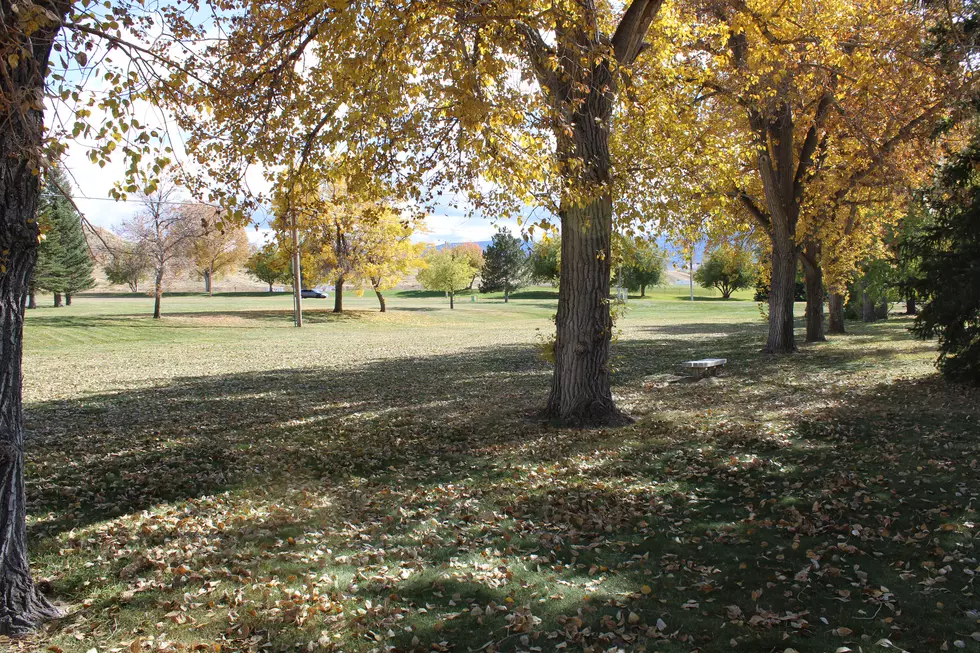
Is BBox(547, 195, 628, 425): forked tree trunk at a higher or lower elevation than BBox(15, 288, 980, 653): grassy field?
higher

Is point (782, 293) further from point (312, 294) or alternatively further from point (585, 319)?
point (312, 294)

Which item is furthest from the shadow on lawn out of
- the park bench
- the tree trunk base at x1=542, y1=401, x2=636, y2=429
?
the park bench

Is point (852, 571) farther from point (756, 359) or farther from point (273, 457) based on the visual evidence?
point (756, 359)

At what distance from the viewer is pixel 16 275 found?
4039 mm

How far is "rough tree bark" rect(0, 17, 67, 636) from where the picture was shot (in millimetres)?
3814

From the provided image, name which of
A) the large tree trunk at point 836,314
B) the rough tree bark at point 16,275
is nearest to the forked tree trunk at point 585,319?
the rough tree bark at point 16,275

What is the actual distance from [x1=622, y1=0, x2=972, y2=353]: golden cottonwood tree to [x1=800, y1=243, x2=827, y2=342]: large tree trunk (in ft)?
0.35

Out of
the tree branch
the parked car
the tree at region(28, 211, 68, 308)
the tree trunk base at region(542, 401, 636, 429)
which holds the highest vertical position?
the tree branch

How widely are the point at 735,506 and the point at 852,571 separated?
1.67 m

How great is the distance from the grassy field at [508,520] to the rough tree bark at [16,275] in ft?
1.47

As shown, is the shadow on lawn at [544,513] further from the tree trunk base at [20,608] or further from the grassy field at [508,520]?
the tree trunk base at [20,608]

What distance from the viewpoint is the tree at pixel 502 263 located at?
9256cm

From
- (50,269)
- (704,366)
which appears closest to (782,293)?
(704,366)

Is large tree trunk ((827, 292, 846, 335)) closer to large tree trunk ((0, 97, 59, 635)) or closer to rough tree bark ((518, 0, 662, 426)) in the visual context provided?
rough tree bark ((518, 0, 662, 426))
